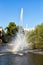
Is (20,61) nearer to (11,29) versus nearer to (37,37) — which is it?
(37,37)

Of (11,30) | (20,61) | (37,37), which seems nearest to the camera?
(20,61)

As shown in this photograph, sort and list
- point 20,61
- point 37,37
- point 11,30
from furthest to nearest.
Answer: point 11,30 → point 37,37 → point 20,61

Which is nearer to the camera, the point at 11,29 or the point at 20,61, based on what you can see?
the point at 20,61

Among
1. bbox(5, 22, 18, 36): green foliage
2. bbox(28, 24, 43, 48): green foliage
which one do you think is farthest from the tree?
bbox(28, 24, 43, 48): green foliage

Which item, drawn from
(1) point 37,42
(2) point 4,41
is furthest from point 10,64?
(2) point 4,41

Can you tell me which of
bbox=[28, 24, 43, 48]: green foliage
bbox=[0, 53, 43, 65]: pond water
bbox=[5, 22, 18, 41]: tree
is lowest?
bbox=[0, 53, 43, 65]: pond water

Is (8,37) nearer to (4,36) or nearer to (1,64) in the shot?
(4,36)

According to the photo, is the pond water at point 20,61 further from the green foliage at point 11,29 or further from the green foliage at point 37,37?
the green foliage at point 11,29

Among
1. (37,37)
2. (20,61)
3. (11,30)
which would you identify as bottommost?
(20,61)

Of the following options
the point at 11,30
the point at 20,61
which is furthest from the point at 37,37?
the point at 11,30

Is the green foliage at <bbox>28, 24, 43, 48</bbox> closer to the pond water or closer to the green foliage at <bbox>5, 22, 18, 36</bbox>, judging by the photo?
the pond water

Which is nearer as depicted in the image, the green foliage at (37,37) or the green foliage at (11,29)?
the green foliage at (37,37)

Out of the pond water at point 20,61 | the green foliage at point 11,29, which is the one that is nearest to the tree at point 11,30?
the green foliage at point 11,29

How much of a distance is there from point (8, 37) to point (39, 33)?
33.5 metres
